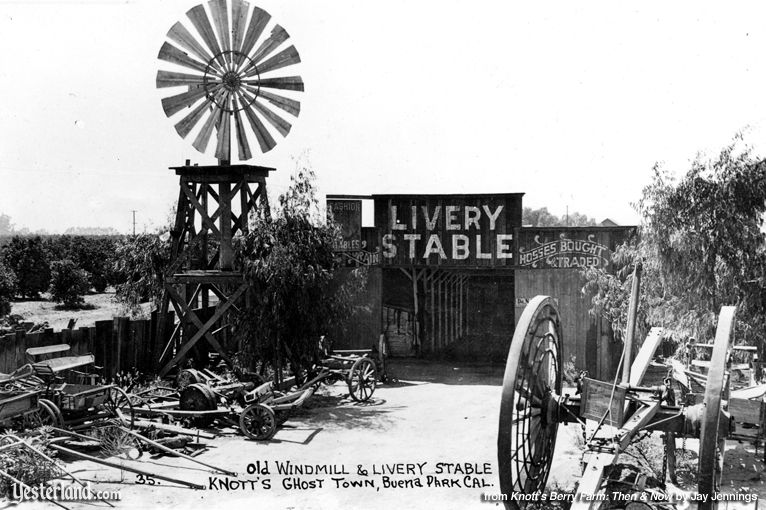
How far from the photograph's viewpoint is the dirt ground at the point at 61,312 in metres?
29.1

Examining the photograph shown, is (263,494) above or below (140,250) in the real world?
below

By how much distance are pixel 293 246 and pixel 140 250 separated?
1058cm

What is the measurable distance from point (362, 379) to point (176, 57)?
8928 mm

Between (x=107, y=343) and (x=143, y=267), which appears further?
(x=143, y=267)

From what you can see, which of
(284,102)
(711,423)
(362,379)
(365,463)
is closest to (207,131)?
(284,102)

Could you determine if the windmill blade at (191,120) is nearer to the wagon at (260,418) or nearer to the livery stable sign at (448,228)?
the livery stable sign at (448,228)

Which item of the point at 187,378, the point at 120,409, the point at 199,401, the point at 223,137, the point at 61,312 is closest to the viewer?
the point at 120,409

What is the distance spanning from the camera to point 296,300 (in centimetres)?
1406

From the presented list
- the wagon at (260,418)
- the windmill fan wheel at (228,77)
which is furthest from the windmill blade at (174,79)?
the wagon at (260,418)

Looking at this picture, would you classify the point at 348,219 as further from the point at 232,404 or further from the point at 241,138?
the point at 232,404

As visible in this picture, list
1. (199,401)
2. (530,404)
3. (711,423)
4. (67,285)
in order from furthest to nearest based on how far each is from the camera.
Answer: (67,285) → (199,401) → (530,404) → (711,423)

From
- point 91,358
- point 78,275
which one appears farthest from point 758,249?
point 78,275

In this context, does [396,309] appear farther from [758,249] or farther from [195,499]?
[195,499]

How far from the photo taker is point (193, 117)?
52.5 ft
